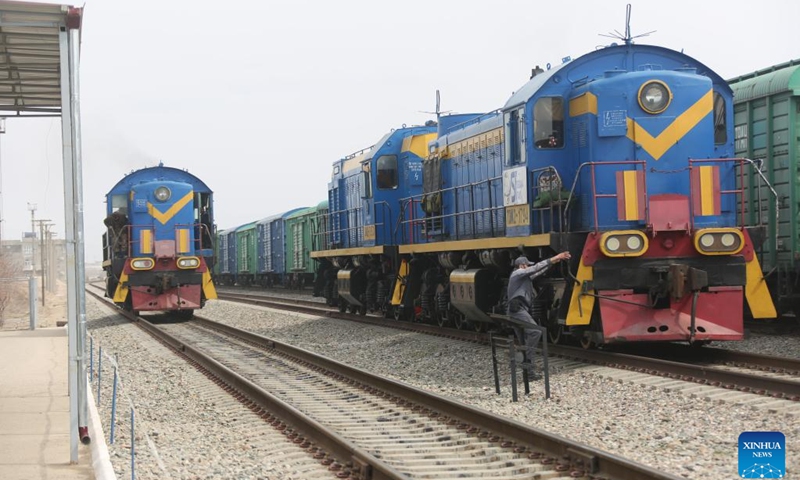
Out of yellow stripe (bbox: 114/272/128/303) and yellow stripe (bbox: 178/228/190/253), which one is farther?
yellow stripe (bbox: 178/228/190/253)

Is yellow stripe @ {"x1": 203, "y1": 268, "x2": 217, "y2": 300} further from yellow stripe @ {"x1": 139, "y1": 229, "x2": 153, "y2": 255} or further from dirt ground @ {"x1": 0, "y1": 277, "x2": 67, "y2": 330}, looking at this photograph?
dirt ground @ {"x1": 0, "y1": 277, "x2": 67, "y2": 330}

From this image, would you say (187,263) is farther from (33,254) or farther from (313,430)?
(33,254)

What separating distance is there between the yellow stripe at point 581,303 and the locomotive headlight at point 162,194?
1436cm

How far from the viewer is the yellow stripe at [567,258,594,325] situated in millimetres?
11508

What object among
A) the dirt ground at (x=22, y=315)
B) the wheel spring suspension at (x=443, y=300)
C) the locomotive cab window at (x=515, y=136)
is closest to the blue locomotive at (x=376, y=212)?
the wheel spring suspension at (x=443, y=300)

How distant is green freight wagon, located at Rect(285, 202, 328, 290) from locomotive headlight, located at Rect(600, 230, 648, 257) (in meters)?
22.7

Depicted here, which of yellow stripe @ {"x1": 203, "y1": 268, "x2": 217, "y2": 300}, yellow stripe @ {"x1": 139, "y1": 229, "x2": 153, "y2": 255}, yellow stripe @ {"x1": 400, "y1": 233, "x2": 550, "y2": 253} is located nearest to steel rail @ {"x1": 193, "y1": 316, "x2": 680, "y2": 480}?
yellow stripe @ {"x1": 400, "y1": 233, "x2": 550, "y2": 253}

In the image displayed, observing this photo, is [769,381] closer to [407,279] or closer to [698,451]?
[698,451]

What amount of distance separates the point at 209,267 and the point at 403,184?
617 centimetres

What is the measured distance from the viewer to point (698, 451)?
6.94m

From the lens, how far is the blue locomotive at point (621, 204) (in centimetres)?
1154

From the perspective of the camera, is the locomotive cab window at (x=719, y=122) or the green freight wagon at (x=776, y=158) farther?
the green freight wagon at (x=776, y=158)

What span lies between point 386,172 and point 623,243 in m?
9.64

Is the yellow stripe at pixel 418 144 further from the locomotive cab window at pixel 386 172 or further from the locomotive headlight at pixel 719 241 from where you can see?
the locomotive headlight at pixel 719 241
